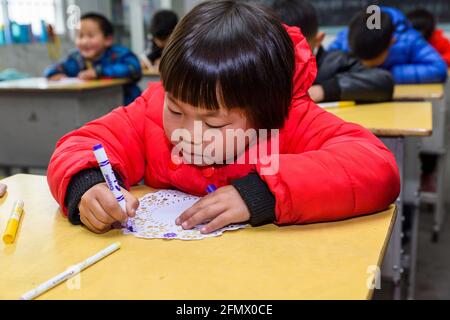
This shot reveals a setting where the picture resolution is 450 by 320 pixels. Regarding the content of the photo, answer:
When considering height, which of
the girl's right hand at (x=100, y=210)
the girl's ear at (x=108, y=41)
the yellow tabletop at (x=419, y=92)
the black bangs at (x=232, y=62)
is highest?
the black bangs at (x=232, y=62)

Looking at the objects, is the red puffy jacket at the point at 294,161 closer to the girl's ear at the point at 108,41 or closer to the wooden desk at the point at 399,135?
the wooden desk at the point at 399,135

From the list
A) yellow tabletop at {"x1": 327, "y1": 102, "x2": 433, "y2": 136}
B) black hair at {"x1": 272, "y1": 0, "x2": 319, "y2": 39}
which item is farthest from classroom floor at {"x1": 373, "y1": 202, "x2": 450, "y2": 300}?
black hair at {"x1": 272, "y1": 0, "x2": 319, "y2": 39}

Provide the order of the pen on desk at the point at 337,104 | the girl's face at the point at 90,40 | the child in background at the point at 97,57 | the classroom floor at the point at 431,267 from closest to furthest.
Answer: the pen on desk at the point at 337,104 < the classroom floor at the point at 431,267 < the child in background at the point at 97,57 < the girl's face at the point at 90,40

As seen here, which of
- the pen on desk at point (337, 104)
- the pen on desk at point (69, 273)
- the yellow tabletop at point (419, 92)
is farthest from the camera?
the yellow tabletop at point (419, 92)

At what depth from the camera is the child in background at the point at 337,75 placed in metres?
1.88

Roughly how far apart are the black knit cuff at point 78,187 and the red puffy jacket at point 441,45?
128 inches

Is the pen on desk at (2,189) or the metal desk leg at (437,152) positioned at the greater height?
the pen on desk at (2,189)

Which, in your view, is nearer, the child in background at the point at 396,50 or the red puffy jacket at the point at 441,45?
the child in background at the point at 396,50

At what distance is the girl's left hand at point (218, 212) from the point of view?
0.73 metres

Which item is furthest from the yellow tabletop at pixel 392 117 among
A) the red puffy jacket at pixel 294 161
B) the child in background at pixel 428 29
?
the child in background at pixel 428 29

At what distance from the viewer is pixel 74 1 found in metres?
4.98
